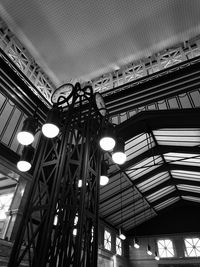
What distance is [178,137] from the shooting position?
7.70m

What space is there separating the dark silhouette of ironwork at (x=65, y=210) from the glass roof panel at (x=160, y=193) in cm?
1133

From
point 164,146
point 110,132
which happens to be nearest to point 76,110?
point 110,132

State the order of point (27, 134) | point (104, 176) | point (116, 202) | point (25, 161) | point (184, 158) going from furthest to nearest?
point (116, 202) → point (184, 158) → point (104, 176) → point (25, 161) → point (27, 134)

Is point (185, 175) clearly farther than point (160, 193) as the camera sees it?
No

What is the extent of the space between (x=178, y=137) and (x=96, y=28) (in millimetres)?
4759

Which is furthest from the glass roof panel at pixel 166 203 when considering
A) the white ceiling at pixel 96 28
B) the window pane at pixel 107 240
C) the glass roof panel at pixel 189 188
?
the white ceiling at pixel 96 28

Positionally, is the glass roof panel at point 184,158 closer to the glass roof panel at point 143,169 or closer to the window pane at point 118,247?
the glass roof panel at point 143,169

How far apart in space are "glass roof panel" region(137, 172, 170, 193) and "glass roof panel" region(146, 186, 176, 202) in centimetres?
108

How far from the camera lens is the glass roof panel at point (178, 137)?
23.8 ft

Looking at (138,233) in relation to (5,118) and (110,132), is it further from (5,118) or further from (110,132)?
(110,132)

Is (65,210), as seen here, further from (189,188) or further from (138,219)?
(138,219)

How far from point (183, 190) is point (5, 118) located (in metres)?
12.3

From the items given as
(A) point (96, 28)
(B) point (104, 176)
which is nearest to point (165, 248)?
(B) point (104, 176)

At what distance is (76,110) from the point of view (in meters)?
3.20
